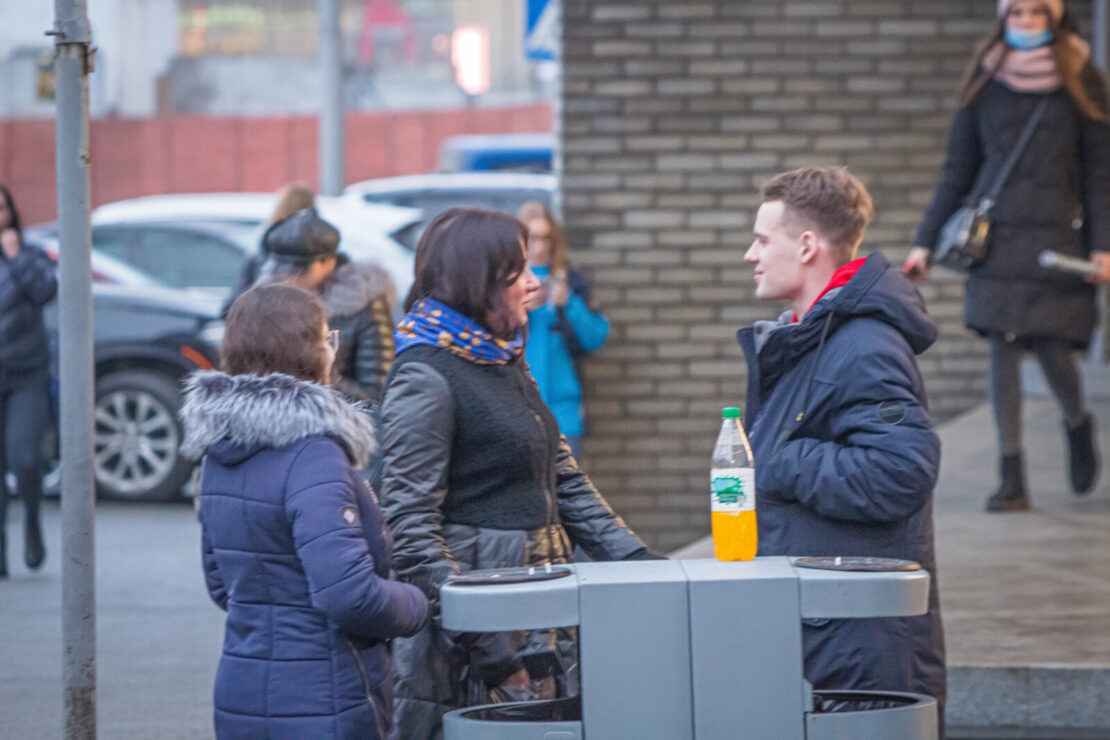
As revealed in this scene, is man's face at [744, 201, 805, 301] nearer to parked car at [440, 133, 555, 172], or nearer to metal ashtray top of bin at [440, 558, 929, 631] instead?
metal ashtray top of bin at [440, 558, 929, 631]

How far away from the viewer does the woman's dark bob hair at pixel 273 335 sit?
3.19m

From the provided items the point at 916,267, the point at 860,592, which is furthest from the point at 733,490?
the point at 916,267

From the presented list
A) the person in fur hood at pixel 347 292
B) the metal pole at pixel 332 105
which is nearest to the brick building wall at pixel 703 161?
the person in fur hood at pixel 347 292

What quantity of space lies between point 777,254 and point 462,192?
378 inches

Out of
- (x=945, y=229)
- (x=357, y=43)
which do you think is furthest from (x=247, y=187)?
(x=945, y=229)

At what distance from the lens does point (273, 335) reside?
10.5 ft

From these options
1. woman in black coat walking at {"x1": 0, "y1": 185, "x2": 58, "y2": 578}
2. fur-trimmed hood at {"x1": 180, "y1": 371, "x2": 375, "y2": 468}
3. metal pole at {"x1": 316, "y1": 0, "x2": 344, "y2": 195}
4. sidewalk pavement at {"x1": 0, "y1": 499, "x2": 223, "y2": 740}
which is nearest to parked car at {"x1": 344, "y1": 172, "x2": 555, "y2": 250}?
metal pole at {"x1": 316, "y1": 0, "x2": 344, "y2": 195}

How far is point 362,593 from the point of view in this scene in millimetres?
2969

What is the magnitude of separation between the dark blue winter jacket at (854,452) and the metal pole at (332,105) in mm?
11964

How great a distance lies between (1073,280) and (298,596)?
4453 millimetres

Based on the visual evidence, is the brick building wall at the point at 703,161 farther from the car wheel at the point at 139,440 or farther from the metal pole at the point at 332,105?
the metal pole at the point at 332,105

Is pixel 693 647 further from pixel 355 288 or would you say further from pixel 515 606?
pixel 355 288

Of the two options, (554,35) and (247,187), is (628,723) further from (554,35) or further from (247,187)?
(247,187)

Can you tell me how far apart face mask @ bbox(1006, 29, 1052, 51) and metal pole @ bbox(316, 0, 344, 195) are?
9202 millimetres
